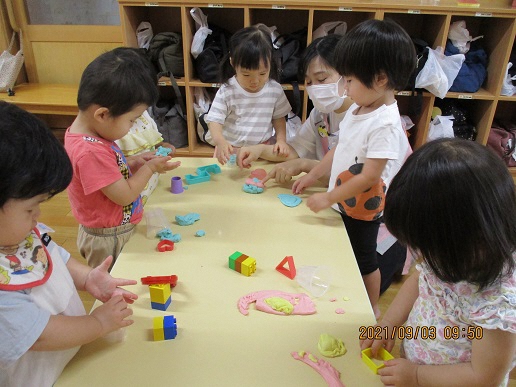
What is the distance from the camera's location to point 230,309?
0.84 metres

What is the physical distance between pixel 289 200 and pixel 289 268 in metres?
0.36

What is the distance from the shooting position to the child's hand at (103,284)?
852 millimetres

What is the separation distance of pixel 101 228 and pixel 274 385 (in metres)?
0.69

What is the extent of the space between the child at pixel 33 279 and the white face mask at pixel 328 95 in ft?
3.47

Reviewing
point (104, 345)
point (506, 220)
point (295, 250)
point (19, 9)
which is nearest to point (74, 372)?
point (104, 345)

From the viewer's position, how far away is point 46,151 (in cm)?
63

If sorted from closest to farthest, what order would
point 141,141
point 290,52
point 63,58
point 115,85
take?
point 115,85 < point 141,141 < point 290,52 < point 63,58

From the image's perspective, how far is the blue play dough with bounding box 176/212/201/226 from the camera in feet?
3.70

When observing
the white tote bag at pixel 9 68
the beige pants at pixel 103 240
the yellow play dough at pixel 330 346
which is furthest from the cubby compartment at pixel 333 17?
the yellow play dough at pixel 330 346

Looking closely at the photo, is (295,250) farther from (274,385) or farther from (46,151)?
(46,151)

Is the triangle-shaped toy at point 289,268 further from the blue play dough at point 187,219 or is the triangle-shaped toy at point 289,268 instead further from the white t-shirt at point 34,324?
the white t-shirt at point 34,324

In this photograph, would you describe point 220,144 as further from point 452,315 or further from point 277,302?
point 452,315

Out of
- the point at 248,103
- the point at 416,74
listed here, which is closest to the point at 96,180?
the point at 248,103

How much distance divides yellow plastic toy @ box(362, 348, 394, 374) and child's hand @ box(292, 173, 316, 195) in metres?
0.64
